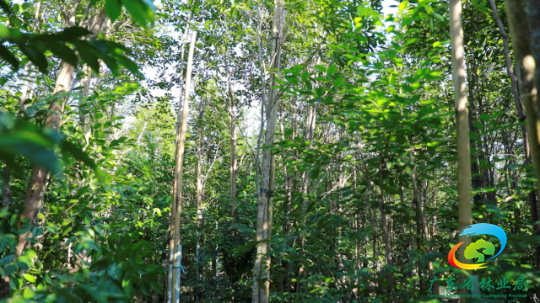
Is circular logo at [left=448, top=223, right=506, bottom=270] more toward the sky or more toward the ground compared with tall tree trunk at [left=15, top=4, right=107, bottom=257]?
more toward the ground

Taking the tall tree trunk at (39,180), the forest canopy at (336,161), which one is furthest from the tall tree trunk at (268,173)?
the tall tree trunk at (39,180)

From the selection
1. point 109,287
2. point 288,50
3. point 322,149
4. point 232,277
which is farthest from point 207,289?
point 109,287

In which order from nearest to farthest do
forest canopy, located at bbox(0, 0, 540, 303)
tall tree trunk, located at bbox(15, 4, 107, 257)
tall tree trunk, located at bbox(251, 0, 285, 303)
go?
forest canopy, located at bbox(0, 0, 540, 303)
tall tree trunk, located at bbox(15, 4, 107, 257)
tall tree trunk, located at bbox(251, 0, 285, 303)

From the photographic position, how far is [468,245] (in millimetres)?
1674

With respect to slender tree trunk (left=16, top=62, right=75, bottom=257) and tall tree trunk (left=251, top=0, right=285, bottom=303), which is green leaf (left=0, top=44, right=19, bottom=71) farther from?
tall tree trunk (left=251, top=0, right=285, bottom=303)

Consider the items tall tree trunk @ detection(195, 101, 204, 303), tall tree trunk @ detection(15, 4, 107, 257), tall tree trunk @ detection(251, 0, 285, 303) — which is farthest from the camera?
tall tree trunk @ detection(195, 101, 204, 303)

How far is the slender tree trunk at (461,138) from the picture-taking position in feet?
5.42

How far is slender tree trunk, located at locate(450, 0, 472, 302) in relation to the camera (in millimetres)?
1652

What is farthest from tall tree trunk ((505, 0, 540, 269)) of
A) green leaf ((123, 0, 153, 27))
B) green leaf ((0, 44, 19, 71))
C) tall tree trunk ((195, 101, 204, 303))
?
tall tree trunk ((195, 101, 204, 303))

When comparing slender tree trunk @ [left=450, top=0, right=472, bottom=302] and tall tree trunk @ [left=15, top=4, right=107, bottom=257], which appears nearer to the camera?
slender tree trunk @ [left=450, top=0, right=472, bottom=302]

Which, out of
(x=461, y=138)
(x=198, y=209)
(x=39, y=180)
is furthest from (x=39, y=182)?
(x=198, y=209)

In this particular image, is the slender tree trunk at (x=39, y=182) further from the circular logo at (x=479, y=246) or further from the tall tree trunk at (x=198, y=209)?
the tall tree trunk at (x=198, y=209)

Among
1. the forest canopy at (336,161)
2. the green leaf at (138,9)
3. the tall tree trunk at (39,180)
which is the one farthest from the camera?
the tall tree trunk at (39,180)

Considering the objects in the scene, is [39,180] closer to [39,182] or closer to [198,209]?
[39,182]
